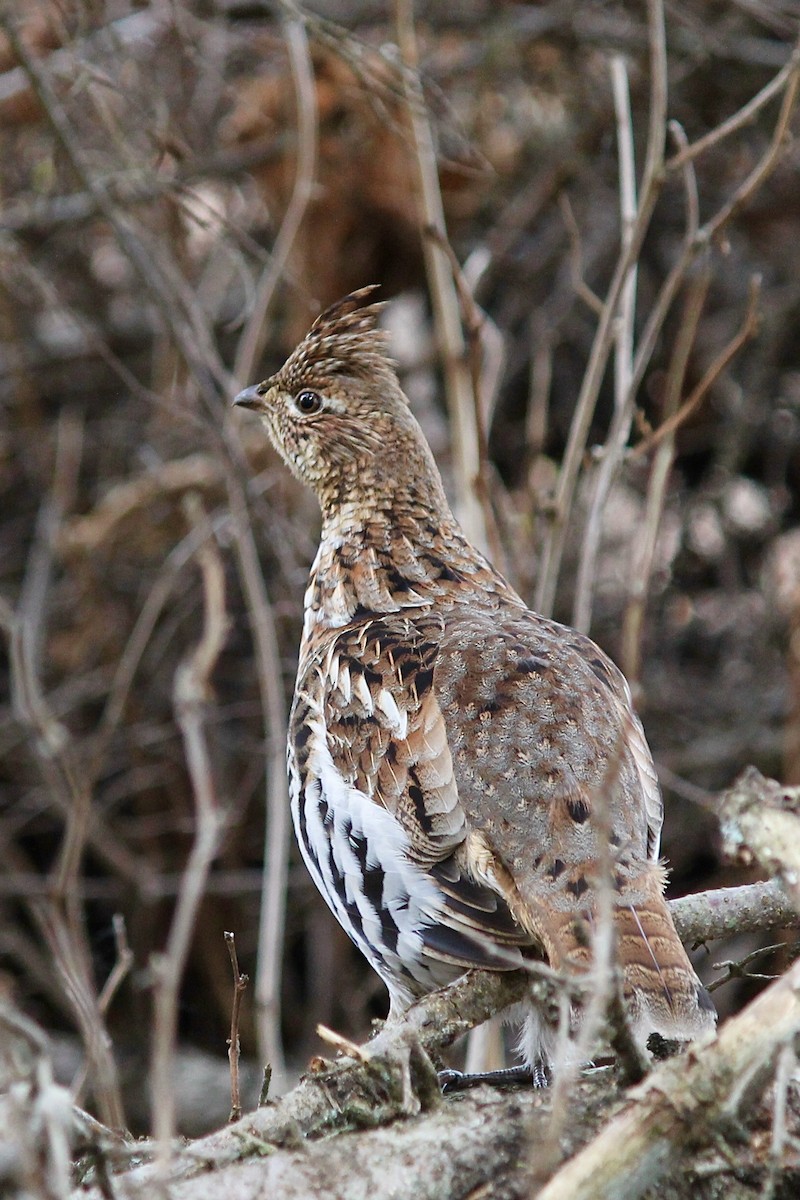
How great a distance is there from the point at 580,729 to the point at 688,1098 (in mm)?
1660

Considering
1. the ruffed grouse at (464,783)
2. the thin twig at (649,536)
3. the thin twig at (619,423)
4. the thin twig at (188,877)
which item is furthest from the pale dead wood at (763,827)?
the thin twig at (649,536)

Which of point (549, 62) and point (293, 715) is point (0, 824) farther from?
point (549, 62)

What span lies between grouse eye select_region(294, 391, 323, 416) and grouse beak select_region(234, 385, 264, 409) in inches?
7.6

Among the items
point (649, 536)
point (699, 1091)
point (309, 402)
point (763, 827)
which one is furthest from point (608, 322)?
point (699, 1091)

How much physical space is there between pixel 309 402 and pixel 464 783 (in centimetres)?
204

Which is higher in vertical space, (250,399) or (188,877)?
(250,399)

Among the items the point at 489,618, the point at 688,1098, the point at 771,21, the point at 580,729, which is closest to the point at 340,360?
the point at 489,618

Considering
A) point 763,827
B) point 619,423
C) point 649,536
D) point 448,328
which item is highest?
point 448,328

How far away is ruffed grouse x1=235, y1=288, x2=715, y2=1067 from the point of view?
351cm

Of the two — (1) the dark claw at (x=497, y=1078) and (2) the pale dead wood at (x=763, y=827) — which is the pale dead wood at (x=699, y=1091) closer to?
(2) the pale dead wood at (x=763, y=827)

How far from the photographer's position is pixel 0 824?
7.68 meters

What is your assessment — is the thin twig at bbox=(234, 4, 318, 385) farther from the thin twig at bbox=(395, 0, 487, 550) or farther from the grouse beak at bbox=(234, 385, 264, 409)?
the grouse beak at bbox=(234, 385, 264, 409)

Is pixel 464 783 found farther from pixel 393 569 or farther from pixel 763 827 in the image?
pixel 763 827

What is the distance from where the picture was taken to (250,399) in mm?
5520
